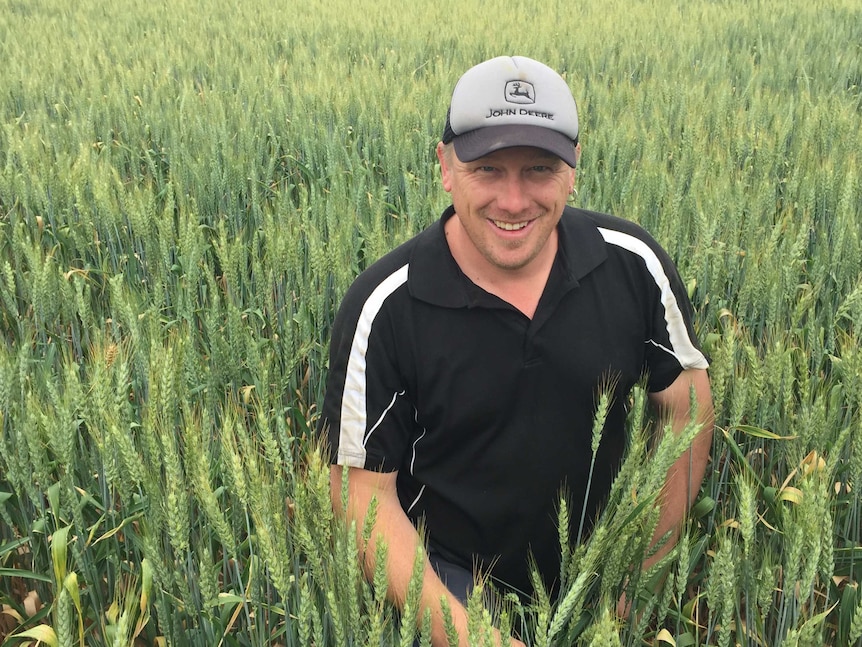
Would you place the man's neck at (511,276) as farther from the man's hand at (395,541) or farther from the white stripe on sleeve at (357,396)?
the man's hand at (395,541)

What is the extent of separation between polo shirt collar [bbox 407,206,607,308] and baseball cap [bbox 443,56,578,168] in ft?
0.55

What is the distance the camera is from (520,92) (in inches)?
54.4

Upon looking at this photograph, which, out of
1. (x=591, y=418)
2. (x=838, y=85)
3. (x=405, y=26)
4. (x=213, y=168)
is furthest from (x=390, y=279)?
(x=405, y=26)

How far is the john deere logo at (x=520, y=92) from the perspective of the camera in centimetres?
138

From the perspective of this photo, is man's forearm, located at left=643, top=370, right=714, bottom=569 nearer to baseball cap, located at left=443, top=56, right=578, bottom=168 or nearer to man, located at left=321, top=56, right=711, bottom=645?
man, located at left=321, top=56, right=711, bottom=645

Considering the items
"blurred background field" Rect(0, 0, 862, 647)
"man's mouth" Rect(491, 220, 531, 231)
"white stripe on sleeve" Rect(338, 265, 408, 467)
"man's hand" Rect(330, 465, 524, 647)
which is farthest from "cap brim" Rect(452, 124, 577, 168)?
"man's hand" Rect(330, 465, 524, 647)

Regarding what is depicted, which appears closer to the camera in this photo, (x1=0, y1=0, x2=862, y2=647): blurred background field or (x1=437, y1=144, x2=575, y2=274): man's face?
(x1=0, y1=0, x2=862, y2=647): blurred background field

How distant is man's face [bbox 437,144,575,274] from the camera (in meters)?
1.35

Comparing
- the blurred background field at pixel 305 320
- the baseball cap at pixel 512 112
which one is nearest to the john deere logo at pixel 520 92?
the baseball cap at pixel 512 112

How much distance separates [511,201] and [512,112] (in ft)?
0.55

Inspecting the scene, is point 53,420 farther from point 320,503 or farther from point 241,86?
point 241,86

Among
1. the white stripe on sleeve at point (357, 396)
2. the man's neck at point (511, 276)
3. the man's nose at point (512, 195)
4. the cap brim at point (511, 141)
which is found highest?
the cap brim at point (511, 141)

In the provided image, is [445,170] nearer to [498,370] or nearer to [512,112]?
[512,112]

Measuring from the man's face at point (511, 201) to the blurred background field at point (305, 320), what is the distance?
1.33 ft
